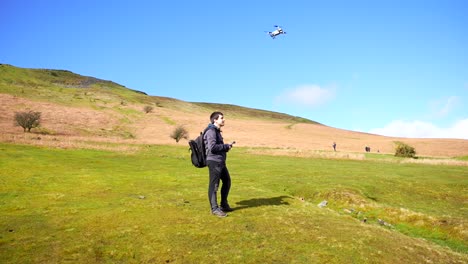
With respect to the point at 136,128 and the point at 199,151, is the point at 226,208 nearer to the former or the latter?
the point at 199,151

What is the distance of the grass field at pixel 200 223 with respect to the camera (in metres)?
7.93

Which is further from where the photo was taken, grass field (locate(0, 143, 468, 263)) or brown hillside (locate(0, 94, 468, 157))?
brown hillside (locate(0, 94, 468, 157))

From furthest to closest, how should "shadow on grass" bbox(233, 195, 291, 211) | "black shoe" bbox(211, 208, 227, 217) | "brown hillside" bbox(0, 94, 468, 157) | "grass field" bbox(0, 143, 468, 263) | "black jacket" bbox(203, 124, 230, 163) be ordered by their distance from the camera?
1. "brown hillside" bbox(0, 94, 468, 157)
2. "shadow on grass" bbox(233, 195, 291, 211)
3. "black jacket" bbox(203, 124, 230, 163)
4. "black shoe" bbox(211, 208, 227, 217)
5. "grass field" bbox(0, 143, 468, 263)

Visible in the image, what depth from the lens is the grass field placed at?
7.93m

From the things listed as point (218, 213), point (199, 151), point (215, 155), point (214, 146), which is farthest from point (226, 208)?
point (214, 146)

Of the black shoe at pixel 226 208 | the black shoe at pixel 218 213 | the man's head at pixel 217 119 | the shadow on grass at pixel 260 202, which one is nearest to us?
the black shoe at pixel 218 213

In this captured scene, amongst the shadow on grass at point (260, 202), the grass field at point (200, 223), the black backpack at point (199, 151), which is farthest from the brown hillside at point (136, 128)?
the black backpack at point (199, 151)

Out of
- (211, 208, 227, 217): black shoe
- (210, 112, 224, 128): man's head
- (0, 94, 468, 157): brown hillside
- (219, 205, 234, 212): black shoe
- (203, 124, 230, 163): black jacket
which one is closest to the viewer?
(211, 208, 227, 217): black shoe

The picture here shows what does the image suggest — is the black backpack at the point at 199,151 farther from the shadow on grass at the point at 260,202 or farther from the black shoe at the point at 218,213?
the shadow on grass at the point at 260,202

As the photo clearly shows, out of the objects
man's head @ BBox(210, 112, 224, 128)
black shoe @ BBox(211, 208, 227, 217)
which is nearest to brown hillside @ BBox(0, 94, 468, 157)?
man's head @ BBox(210, 112, 224, 128)

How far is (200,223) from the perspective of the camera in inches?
397

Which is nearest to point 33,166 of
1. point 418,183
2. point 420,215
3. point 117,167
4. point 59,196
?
point 117,167

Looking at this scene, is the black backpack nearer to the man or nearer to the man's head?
the man

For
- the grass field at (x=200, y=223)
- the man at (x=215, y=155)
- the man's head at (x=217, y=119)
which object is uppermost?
the man's head at (x=217, y=119)
